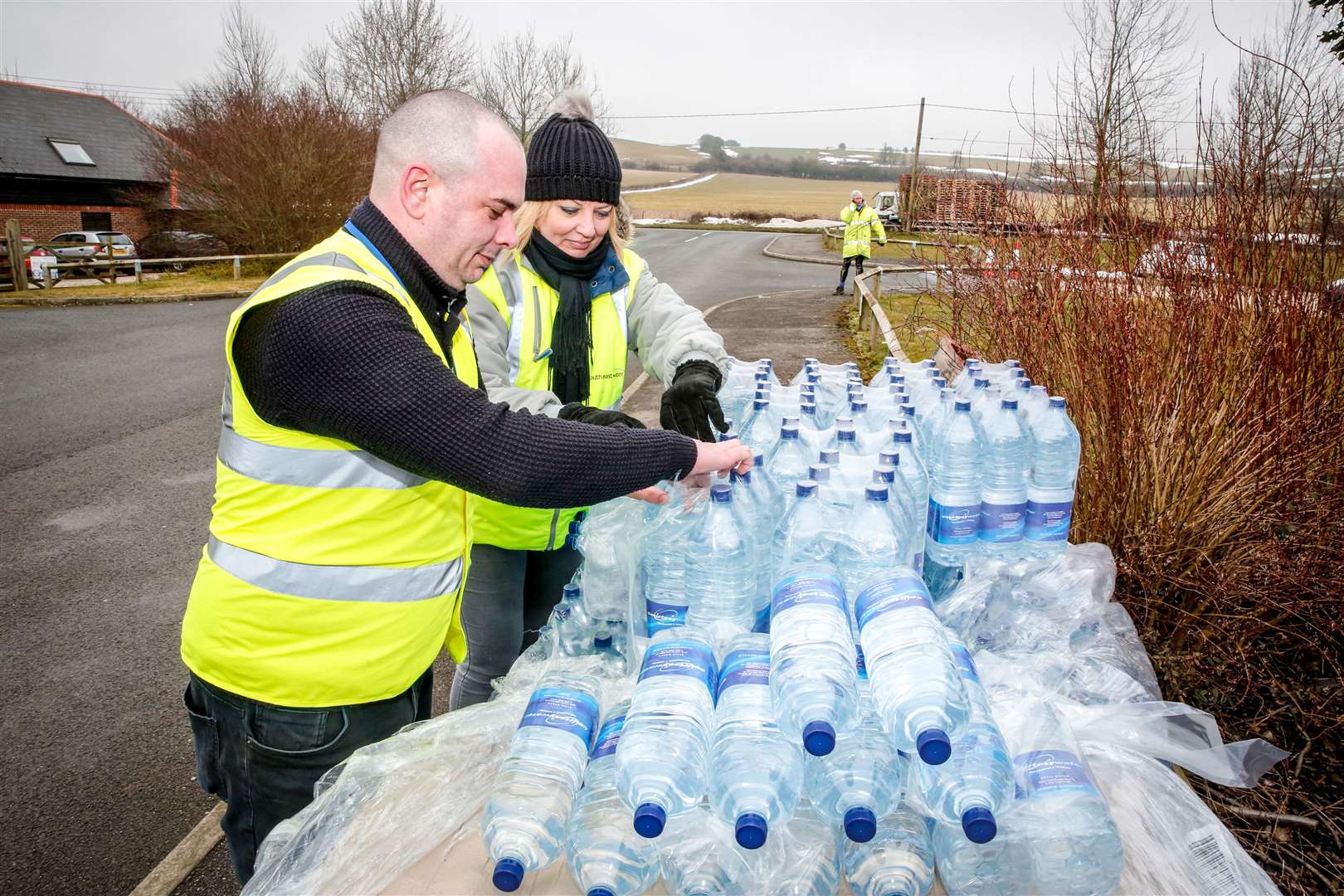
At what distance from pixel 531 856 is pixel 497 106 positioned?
33396 millimetres

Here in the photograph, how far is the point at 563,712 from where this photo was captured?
1744 millimetres

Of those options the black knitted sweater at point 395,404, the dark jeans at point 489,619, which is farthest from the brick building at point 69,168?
the black knitted sweater at point 395,404

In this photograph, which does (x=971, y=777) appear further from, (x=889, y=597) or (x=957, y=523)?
(x=957, y=523)

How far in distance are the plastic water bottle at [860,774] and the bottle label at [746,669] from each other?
0.19m

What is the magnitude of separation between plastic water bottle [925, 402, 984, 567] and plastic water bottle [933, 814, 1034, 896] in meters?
1.02

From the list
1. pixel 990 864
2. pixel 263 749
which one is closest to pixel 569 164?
pixel 263 749

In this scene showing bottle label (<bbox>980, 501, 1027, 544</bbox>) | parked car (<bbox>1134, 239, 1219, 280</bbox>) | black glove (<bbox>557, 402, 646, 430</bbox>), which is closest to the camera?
black glove (<bbox>557, 402, 646, 430</bbox>)

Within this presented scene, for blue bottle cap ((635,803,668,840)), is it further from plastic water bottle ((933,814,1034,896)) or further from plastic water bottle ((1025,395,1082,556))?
plastic water bottle ((1025,395,1082,556))

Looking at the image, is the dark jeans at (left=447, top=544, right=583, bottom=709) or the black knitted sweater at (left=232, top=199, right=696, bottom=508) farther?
the dark jeans at (left=447, top=544, right=583, bottom=709)

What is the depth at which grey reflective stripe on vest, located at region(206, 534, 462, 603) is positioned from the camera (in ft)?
5.95

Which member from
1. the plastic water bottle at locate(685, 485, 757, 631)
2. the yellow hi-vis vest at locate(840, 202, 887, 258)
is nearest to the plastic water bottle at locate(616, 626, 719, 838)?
the plastic water bottle at locate(685, 485, 757, 631)

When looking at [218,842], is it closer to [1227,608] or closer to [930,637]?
[930,637]

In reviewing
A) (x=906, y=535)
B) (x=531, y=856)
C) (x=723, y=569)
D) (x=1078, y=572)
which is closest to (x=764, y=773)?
(x=531, y=856)

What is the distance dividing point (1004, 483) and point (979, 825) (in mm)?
1368
